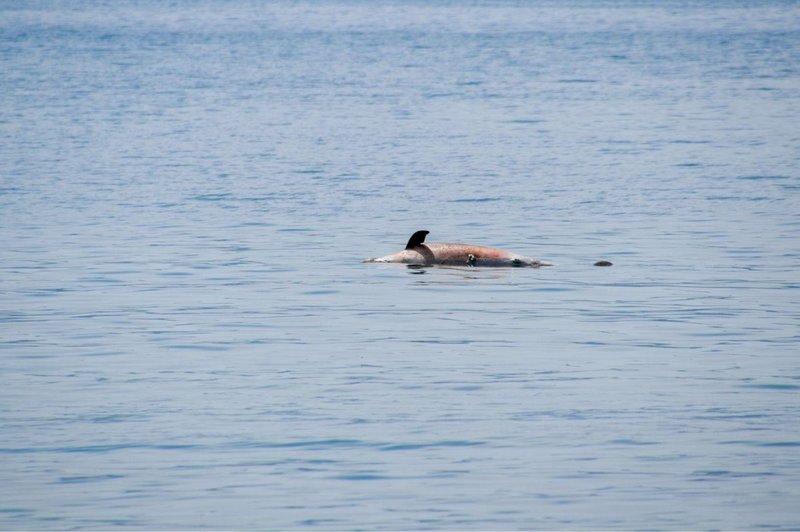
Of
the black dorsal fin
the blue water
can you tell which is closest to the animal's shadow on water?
the blue water

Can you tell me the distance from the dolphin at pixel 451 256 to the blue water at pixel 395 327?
34 cm

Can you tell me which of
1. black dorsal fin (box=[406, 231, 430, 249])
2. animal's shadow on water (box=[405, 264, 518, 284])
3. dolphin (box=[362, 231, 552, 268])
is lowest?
animal's shadow on water (box=[405, 264, 518, 284])

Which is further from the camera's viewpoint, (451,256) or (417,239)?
(451,256)

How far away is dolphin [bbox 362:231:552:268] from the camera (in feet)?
81.3

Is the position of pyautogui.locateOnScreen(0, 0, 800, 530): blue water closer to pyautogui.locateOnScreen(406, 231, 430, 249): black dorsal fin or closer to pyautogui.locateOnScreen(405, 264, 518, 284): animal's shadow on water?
pyautogui.locateOnScreen(405, 264, 518, 284): animal's shadow on water

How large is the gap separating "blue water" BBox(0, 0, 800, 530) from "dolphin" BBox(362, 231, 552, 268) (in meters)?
0.34

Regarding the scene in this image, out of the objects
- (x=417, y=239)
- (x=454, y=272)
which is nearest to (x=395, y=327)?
(x=454, y=272)

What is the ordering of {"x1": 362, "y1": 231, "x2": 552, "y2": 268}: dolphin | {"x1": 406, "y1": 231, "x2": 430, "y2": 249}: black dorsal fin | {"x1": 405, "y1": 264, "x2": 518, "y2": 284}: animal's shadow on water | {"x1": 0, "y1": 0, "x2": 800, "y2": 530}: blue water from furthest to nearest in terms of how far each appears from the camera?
1. {"x1": 362, "y1": 231, "x2": 552, "y2": 268}: dolphin
2. {"x1": 406, "y1": 231, "x2": 430, "y2": 249}: black dorsal fin
3. {"x1": 405, "y1": 264, "x2": 518, "y2": 284}: animal's shadow on water
4. {"x1": 0, "y1": 0, "x2": 800, "y2": 530}: blue water

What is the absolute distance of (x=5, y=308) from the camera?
2103cm

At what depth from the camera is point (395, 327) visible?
64.1 feet

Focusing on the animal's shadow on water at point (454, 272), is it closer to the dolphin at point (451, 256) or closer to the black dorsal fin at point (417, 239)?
the dolphin at point (451, 256)

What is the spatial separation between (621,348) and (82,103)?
50.2 metres

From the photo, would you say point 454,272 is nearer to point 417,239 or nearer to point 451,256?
point 451,256

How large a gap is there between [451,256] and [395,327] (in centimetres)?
565
